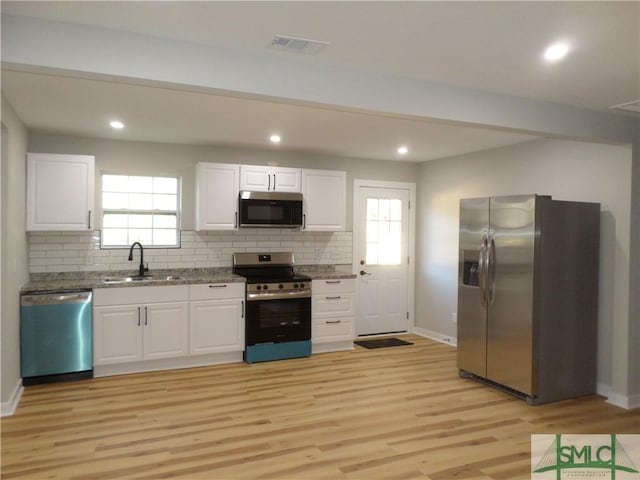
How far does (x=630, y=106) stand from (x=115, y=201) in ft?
16.2

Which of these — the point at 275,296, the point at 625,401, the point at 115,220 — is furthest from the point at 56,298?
the point at 625,401

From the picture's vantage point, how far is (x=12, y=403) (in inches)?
146

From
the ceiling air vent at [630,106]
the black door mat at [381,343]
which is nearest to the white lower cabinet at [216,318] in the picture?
the black door mat at [381,343]

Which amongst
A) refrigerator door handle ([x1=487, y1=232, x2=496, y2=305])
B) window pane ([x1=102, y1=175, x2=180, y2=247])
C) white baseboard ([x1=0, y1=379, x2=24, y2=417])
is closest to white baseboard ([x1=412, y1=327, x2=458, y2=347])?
refrigerator door handle ([x1=487, y1=232, x2=496, y2=305])

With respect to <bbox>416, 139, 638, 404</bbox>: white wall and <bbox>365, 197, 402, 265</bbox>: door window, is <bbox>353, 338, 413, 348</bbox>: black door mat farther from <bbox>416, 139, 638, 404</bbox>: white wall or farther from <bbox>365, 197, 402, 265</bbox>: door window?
<bbox>365, 197, 402, 265</bbox>: door window

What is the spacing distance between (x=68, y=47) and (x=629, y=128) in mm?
4142

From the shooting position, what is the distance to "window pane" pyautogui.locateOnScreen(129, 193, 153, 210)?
5320 mm

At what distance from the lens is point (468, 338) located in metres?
4.54

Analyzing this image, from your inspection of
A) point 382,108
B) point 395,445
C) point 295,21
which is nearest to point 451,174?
point 382,108

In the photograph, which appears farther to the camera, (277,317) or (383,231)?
(383,231)

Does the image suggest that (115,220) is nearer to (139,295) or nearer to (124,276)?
(124,276)

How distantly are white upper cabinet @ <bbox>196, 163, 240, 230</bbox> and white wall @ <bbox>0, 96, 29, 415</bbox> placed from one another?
1.65 meters

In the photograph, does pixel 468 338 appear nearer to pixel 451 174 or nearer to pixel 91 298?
pixel 451 174

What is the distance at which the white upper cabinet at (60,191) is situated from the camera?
4473mm
